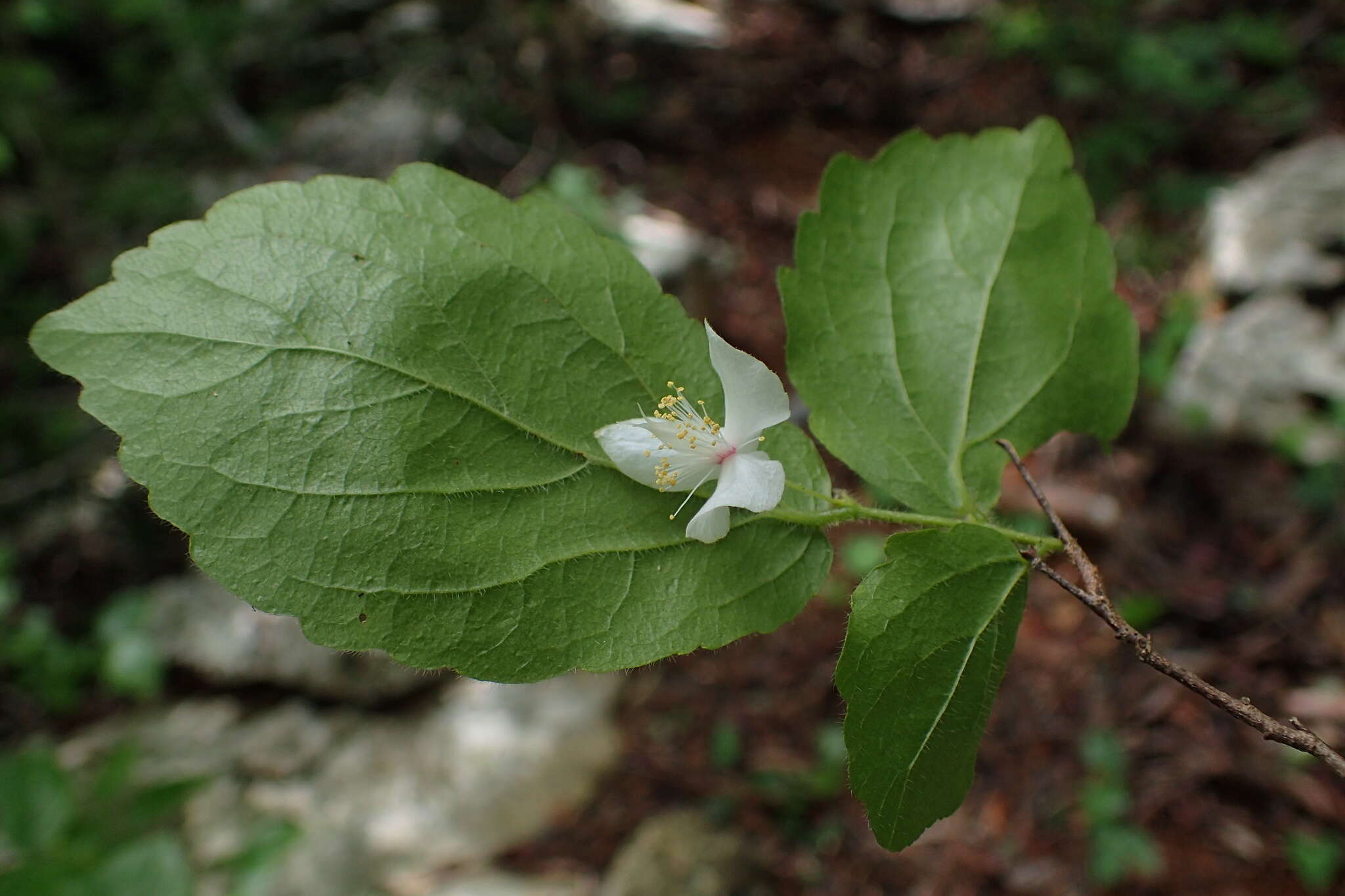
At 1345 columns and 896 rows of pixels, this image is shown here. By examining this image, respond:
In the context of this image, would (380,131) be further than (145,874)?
Yes

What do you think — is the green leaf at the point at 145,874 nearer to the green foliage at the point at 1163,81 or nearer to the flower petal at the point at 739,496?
the flower petal at the point at 739,496

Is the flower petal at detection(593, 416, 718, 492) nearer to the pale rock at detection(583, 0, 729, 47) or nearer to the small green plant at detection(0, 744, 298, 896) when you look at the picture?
the small green plant at detection(0, 744, 298, 896)

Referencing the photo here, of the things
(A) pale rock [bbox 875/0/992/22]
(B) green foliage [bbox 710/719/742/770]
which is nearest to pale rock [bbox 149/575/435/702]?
(B) green foliage [bbox 710/719/742/770]

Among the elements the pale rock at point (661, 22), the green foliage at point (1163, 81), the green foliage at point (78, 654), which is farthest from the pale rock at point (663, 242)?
the green foliage at point (78, 654)

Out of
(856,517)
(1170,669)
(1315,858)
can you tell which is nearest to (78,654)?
(856,517)

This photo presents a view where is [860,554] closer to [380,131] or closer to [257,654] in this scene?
[257,654]

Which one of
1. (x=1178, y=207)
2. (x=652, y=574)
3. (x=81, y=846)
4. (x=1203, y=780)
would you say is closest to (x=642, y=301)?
(x=652, y=574)
